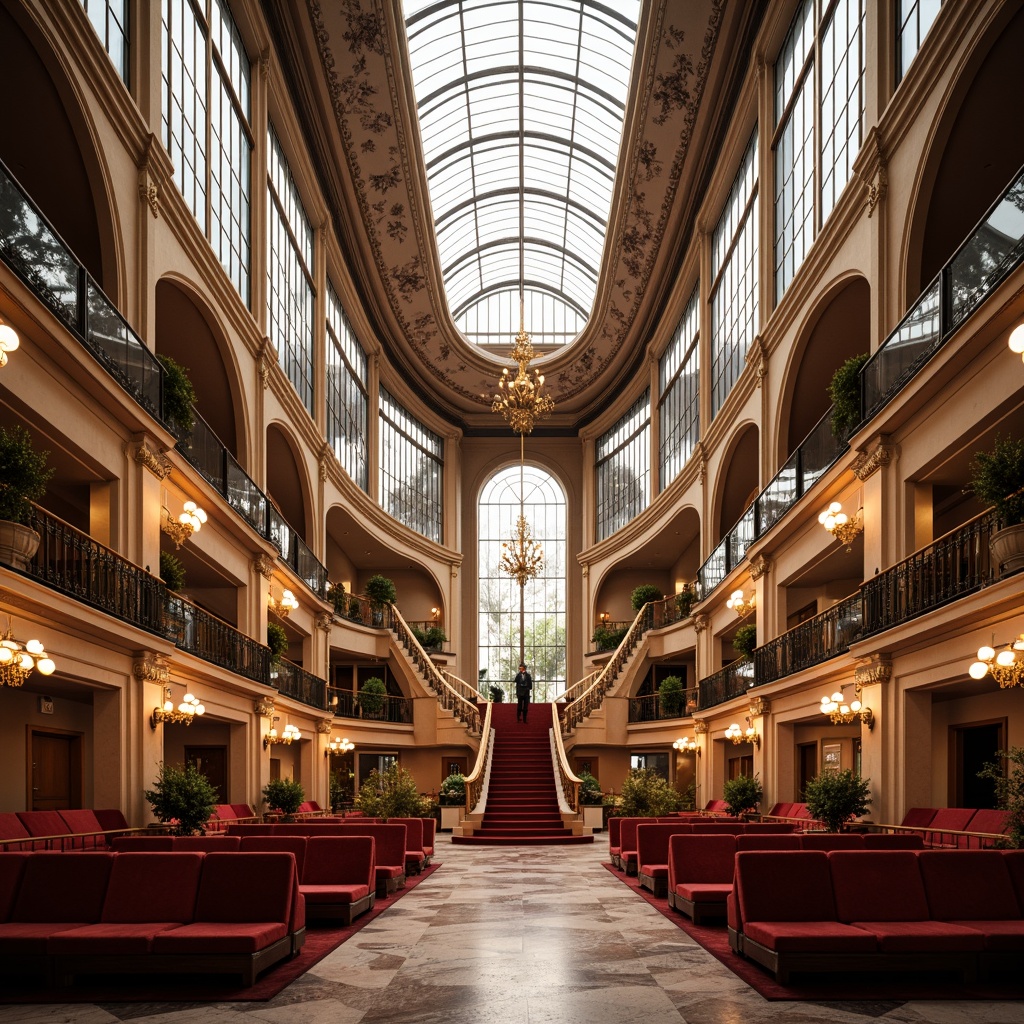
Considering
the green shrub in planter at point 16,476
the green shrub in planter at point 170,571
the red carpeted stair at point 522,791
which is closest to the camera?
the green shrub in planter at point 16,476

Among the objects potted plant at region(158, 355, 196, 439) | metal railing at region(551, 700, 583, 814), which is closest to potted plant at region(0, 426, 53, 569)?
potted plant at region(158, 355, 196, 439)

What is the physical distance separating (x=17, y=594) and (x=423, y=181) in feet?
70.7

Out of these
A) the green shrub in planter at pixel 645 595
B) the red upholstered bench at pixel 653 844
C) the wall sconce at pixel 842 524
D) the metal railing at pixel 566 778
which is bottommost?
the metal railing at pixel 566 778

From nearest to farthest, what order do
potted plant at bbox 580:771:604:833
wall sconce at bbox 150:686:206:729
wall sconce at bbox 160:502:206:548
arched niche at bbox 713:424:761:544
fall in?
wall sconce at bbox 150:686:206:729 → wall sconce at bbox 160:502:206:548 → arched niche at bbox 713:424:761:544 → potted plant at bbox 580:771:604:833

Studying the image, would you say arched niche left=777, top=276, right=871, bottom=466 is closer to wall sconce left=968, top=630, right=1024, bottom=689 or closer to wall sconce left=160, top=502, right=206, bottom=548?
wall sconce left=968, top=630, right=1024, bottom=689

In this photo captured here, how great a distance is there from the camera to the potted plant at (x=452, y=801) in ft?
89.9

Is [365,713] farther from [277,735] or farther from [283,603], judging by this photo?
[277,735]

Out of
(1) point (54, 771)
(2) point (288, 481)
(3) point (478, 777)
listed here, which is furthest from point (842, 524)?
(2) point (288, 481)

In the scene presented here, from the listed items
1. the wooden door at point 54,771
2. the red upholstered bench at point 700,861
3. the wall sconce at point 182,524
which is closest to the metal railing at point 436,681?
the wooden door at point 54,771

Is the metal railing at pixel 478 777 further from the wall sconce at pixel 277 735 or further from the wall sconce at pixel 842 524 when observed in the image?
the wall sconce at pixel 842 524

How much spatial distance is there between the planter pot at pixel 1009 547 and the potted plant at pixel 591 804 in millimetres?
17326

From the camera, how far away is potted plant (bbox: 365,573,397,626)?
115ft

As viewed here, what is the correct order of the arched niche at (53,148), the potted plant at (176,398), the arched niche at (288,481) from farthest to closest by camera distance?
the arched niche at (288,481)
the potted plant at (176,398)
the arched niche at (53,148)

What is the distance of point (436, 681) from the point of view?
109ft
